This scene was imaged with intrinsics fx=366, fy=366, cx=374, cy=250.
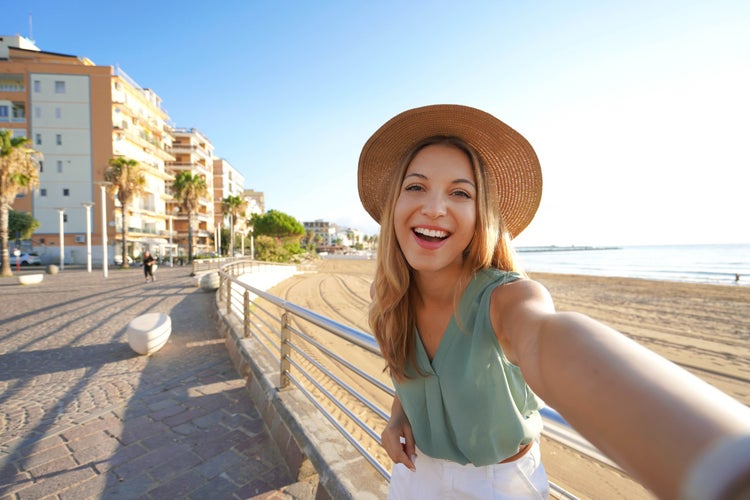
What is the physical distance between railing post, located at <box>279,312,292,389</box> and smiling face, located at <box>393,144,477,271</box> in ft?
7.89

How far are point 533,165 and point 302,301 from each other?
15.8 m

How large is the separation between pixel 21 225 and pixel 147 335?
133 ft

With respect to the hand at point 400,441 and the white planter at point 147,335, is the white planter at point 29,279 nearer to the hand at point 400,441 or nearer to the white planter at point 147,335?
the white planter at point 147,335

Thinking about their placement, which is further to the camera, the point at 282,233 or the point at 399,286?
the point at 282,233

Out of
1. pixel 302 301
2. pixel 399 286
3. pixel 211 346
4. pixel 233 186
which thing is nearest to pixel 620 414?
pixel 399 286

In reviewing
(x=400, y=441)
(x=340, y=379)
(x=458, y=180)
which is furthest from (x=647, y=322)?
(x=458, y=180)

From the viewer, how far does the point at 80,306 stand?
411 inches

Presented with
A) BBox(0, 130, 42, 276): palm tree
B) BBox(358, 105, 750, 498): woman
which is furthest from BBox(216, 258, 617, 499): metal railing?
BBox(0, 130, 42, 276): palm tree

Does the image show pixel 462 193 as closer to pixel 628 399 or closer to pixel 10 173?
pixel 628 399

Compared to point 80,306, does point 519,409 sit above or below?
above

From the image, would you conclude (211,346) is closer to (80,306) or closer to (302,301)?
(80,306)

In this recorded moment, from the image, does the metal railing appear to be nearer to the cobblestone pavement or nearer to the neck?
the neck

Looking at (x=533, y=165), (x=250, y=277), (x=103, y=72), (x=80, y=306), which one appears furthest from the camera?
(x=103, y=72)

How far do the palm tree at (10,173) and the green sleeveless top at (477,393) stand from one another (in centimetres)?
2800
